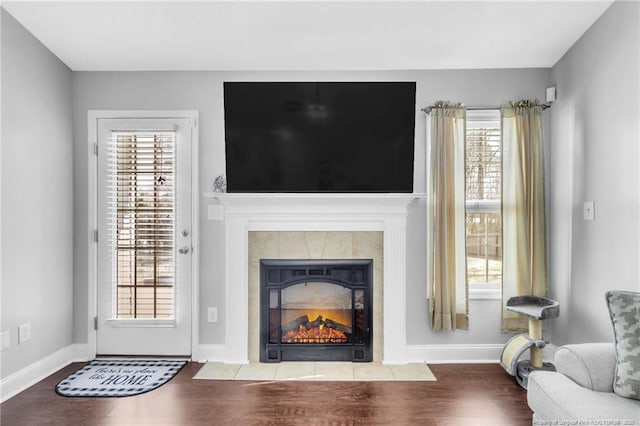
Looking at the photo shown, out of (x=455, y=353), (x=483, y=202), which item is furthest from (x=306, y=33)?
(x=455, y=353)

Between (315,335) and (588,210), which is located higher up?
(588,210)

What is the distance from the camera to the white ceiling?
2.76m

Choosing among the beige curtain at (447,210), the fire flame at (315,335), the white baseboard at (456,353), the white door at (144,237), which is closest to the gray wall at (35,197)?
the white door at (144,237)

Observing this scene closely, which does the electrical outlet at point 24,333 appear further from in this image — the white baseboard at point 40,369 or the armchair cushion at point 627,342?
the armchair cushion at point 627,342

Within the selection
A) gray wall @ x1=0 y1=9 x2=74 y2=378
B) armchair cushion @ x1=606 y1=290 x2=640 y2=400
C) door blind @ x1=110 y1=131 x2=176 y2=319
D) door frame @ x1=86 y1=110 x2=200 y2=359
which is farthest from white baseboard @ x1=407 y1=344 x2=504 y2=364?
gray wall @ x1=0 y1=9 x2=74 y2=378

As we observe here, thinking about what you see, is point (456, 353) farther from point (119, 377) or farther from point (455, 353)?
point (119, 377)

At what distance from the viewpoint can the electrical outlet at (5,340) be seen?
2829 mm

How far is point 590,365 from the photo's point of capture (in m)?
2.12

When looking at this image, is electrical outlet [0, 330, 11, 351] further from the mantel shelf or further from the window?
the window

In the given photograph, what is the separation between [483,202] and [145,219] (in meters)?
2.77

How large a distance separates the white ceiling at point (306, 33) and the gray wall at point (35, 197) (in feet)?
0.79

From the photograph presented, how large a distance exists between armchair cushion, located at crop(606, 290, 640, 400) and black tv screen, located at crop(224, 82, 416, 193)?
1744mm

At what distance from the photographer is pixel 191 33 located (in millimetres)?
3086

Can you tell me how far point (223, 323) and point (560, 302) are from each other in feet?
8.81
